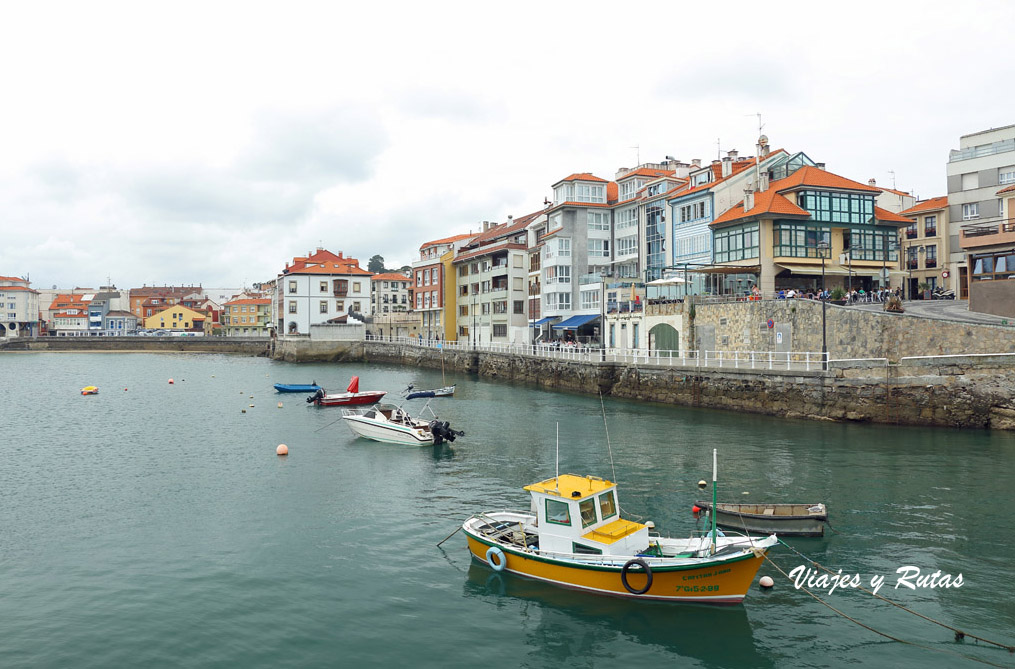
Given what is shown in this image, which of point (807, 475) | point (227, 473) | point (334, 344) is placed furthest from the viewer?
point (334, 344)

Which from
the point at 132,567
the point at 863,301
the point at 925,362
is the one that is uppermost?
the point at 863,301

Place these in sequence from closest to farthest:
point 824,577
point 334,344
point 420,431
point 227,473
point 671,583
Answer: point 671,583
point 824,577
point 227,473
point 420,431
point 334,344

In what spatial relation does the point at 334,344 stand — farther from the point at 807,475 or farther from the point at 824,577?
the point at 824,577

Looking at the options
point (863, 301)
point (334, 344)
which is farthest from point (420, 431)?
point (334, 344)

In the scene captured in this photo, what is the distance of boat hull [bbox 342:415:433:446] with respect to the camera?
37531 millimetres

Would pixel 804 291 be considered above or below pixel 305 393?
above

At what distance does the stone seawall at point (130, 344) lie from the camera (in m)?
138

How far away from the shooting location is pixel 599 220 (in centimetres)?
7912

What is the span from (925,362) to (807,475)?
16158 millimetres

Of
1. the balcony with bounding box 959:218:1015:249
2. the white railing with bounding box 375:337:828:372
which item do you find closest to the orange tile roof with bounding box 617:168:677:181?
the white railing with bounding box 375:337:828:372

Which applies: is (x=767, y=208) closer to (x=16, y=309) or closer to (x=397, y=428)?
(x=397, y=428)

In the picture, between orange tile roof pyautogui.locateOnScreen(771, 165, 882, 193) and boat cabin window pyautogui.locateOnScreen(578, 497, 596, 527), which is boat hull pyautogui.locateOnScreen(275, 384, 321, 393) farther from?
boat cabin window pyautogui.locateOnScreen(578, 497, 596, 527)

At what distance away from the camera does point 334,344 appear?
364ft

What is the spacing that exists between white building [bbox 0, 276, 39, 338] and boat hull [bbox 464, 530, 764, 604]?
188107 millimetres
